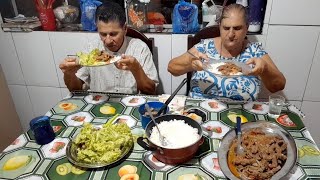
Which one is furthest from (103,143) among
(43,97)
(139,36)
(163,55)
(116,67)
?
(43,97)

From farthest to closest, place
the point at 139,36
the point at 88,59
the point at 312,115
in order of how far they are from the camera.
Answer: the point at 312,115
the point at 139,36
the point at 88,59

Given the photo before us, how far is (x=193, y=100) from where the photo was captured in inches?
60.2

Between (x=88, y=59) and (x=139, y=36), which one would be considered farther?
(x=139, y=36)

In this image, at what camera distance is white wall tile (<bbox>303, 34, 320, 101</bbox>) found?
6.62ft

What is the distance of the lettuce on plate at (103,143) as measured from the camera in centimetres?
106

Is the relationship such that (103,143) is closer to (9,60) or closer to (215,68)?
(215,68)

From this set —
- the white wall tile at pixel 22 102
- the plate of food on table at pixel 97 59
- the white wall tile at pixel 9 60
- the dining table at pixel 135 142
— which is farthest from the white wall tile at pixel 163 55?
the white wall tile at pixel 22 102

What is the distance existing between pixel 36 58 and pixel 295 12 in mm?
2270

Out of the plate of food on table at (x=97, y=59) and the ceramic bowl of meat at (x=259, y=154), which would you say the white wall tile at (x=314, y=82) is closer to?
the ceramic bowl of meat at (x=259, y=154)

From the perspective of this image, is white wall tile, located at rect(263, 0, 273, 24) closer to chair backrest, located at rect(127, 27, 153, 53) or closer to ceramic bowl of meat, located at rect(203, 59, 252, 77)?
ceramic bowl of meat, located at rect(203, 59, 252, 77)

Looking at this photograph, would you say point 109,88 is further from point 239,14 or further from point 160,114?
point 239,14

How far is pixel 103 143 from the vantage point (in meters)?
1.10

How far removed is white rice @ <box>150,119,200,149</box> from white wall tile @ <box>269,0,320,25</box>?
1276 mm

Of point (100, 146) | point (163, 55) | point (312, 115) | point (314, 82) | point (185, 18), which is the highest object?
point (185, 18)
